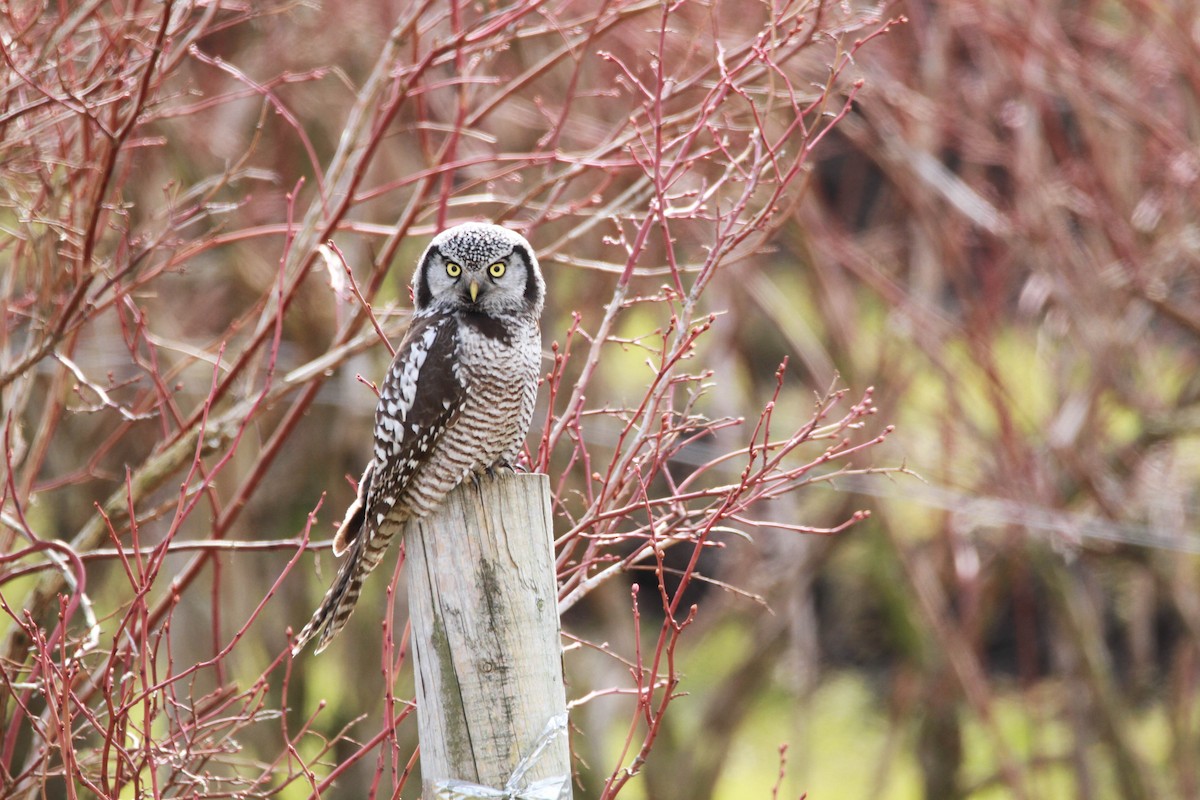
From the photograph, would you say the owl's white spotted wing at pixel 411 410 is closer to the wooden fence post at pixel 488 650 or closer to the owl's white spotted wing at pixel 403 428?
the owl's white spotted wing at pixel 403 428

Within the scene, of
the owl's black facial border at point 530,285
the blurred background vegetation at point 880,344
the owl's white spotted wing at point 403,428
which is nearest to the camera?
the owl's white spotted wing at point 403,428

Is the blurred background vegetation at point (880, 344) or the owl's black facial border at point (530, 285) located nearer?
the owl's black facial border at point (530, 285)

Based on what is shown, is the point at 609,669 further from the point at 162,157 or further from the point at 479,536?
the point at 479,536

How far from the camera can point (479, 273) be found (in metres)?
4.14

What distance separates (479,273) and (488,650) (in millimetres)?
1531

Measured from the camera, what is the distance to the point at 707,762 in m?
9.52

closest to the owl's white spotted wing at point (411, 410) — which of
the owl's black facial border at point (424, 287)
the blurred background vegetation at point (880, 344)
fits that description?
the owl's black facial border at point (424, 287)

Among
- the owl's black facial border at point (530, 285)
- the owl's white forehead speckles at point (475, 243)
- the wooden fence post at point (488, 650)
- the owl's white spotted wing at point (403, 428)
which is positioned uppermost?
the owl's white forehead speckles at point (475, 243)

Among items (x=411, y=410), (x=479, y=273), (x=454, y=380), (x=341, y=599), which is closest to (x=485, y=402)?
(x=454, y=380)

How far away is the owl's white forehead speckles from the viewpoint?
4.11m

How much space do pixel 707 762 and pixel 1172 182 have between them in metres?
4.86

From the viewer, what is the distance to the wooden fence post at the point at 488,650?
292 cm

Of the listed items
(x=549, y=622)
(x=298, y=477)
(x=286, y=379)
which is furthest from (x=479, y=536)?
(x=298, y=477)

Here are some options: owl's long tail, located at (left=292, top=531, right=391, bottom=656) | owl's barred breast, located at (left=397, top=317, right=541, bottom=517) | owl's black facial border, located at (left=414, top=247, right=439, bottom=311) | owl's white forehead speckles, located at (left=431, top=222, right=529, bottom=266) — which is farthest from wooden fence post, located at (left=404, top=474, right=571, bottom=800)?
owl's black facial border, located at (left=414, top=247, right=439, bottom=311)
